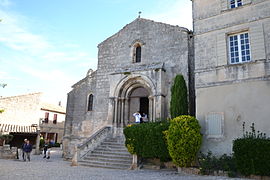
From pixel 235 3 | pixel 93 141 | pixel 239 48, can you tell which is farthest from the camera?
pixel 93 141

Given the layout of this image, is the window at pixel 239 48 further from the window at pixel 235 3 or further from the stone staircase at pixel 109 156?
the stone staircase at pixel 109 156

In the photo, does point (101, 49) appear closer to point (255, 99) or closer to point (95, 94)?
point (95, 94)

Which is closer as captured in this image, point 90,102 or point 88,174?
point 88,174

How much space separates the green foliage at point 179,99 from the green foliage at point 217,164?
298 centimetres

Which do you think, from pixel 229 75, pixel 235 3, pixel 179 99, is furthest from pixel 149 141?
pixel 235 3

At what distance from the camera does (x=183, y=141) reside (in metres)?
9.47

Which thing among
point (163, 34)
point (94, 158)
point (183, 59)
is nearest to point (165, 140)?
point (94, 158)

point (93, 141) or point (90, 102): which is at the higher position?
point (90, 102)

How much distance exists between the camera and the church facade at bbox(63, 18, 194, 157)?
45.8 ft

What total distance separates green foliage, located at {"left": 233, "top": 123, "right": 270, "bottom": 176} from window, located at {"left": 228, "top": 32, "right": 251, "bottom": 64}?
12.7 feet

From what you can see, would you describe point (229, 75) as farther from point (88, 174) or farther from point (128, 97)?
point (88, 174)

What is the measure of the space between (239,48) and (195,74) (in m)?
2.38

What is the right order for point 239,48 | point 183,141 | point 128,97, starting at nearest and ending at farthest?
point 183,141, point 239,48, point 128,97

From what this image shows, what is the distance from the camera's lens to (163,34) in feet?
49.5
